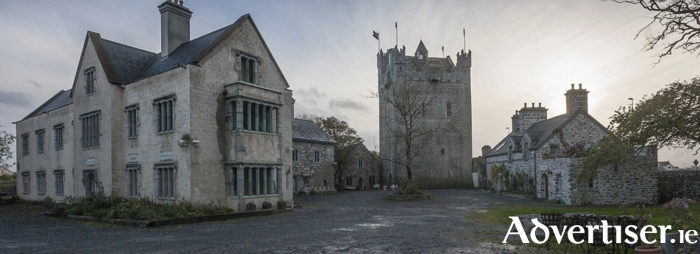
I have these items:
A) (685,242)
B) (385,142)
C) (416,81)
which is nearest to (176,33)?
(685,242)

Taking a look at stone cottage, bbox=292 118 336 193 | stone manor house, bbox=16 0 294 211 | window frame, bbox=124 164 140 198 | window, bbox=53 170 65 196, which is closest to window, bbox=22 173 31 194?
window, bbox=53 170 65 196

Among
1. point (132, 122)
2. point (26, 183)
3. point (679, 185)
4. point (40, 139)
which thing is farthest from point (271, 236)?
point (26, 183)

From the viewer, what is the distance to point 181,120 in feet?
65.3

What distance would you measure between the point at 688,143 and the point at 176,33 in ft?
80.6

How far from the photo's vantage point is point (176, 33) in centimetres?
2402

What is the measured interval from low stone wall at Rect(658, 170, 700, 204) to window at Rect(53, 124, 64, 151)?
35.5 m

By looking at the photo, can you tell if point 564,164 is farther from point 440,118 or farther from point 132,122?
point 440,118

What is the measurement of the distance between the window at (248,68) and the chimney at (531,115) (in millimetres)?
26802

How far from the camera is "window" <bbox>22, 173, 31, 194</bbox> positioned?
31.5m

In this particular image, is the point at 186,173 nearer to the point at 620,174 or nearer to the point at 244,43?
the point at 244,43

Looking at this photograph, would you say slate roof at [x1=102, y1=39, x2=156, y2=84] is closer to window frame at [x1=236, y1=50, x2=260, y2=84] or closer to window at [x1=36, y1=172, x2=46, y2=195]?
window frame at [x1=236, y1=50, x2=260, y2=84]

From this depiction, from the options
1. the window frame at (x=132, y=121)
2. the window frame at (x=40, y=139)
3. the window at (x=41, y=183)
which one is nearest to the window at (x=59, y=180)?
the window at (x=41, y=183)

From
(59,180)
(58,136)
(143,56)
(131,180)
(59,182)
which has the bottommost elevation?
(59,182)

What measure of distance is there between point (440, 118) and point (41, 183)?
1561 inches
